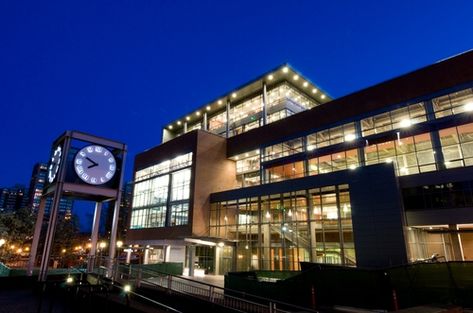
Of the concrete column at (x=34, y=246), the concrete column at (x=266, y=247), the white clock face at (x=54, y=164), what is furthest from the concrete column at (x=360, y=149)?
the concrete column at (x=34, y=246)

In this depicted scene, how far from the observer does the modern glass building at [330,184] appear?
19.5 metres

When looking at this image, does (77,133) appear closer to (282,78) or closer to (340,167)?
(340,167)

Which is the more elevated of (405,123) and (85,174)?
(405,123)

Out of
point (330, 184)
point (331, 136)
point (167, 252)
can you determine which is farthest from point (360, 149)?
point (167, 252)

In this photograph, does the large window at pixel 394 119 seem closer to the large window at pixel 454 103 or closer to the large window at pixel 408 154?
the large window at pixel 454 103

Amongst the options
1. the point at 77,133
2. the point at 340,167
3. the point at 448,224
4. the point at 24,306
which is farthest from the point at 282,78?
the point at 24,306

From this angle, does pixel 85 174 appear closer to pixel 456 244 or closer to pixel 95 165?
pixel 95 165

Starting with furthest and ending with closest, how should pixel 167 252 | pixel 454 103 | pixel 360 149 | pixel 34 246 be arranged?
pixel 167 252
pixel 360 149
pixel 454 103
pixel 34 246

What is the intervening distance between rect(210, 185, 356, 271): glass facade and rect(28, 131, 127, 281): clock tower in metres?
14.0

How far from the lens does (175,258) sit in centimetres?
→ 3331

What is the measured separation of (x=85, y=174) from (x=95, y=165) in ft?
2.42

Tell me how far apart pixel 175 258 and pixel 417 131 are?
1027 inches

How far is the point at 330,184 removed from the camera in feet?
75.3

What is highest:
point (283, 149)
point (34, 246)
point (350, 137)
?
point (283, 149)
